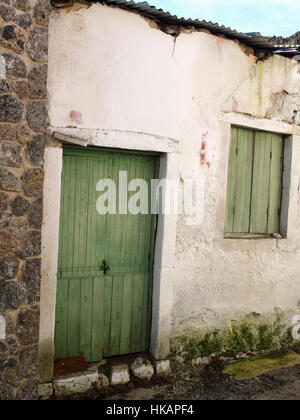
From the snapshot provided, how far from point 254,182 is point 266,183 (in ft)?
0.77

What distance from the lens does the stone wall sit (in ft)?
9.82

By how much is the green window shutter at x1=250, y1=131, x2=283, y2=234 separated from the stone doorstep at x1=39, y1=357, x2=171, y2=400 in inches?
88.3

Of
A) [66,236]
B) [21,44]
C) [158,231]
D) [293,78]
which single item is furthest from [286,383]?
[21,44]

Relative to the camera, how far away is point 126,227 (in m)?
4.25

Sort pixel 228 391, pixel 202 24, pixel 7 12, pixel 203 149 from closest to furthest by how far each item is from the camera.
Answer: pixel 7 12
pixel 228 391
pixel 202 24
pixel 203 149

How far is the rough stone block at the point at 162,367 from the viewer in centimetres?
424

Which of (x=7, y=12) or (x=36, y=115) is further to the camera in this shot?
(x=36, y=115)

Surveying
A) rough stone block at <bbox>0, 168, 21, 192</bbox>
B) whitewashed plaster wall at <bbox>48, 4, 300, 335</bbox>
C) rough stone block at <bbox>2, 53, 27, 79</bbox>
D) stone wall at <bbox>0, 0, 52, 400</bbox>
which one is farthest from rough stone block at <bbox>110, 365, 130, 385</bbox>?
rough stone block at <bbox>2, 53, 27, 79</bbox>

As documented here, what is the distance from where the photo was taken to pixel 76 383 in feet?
12.4

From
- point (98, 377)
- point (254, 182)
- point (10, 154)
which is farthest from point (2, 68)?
point (254, 182)

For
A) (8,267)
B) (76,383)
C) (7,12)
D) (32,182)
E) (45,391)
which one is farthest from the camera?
(76,383)

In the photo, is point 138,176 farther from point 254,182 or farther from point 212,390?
point 212,390

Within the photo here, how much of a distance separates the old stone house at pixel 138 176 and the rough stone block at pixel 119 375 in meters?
0.24

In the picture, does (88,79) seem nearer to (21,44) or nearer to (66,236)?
(21,44)
